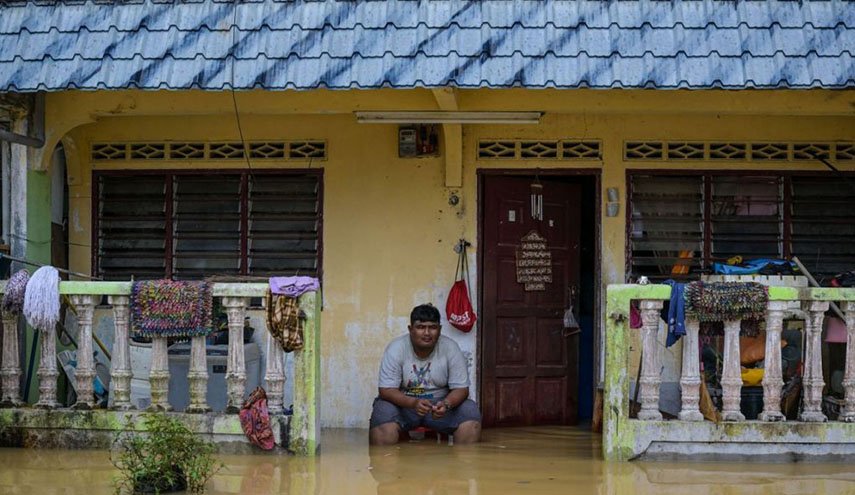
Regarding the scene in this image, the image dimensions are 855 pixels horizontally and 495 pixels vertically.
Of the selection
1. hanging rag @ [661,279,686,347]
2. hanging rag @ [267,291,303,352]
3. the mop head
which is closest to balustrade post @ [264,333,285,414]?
hanging rag @ [267,291,303,352]

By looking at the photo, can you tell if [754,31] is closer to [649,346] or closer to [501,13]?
[501,13]

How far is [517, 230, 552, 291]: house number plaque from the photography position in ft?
36.5

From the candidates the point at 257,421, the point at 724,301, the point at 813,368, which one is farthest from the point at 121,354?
the point at 813,368

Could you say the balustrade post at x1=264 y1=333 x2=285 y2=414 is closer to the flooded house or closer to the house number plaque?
the flooded house

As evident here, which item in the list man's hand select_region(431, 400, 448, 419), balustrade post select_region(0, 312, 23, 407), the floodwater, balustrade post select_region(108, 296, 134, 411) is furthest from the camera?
man's hand select_region(431, 400, 448, 419)

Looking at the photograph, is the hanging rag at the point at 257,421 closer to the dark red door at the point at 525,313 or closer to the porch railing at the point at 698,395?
the porch railing at the point at 698,395

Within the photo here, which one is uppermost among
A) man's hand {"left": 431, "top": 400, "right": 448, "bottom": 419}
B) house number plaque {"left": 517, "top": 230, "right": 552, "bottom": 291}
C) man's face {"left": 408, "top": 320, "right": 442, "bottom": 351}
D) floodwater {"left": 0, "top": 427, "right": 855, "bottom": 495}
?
house number plaque {"left": 517, "top": 230, "right": 552, "bottom": 291}

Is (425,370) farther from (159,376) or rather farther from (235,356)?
(159,376)

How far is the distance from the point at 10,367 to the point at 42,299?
0.64 metres

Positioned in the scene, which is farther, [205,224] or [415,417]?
[205,224]

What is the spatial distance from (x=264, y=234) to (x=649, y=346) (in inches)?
154

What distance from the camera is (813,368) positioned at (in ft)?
28.9

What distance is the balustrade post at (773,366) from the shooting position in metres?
8.79

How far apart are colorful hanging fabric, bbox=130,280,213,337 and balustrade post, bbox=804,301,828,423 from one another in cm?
410
